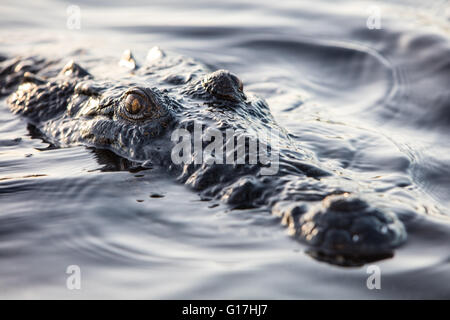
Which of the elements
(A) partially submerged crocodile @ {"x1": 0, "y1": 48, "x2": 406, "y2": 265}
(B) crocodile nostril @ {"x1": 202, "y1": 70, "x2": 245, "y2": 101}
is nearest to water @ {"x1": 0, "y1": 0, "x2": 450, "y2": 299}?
(A) partially submerged crocodile @ {"x1": 0, "y1": 48, "x2": 406, "y2": 265}

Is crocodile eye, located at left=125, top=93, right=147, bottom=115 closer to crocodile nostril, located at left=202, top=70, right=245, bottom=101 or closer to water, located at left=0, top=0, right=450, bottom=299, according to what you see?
water, located at left=0, top=0, right=450, bottom=299

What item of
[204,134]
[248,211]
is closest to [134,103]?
[204,134]

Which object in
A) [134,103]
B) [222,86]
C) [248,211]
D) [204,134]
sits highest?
[222,86]

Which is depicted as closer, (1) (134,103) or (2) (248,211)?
(2) (248,211)

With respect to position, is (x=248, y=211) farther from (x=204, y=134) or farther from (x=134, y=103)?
(x=134, y=103)

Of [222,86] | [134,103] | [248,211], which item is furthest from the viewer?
[222,86]

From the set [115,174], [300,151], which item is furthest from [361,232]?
[115,174]

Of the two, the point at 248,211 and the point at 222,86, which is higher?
the point at 222,86

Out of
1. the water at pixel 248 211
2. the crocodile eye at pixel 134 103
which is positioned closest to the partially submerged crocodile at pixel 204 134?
the crocodile eye at pixel 134 103
